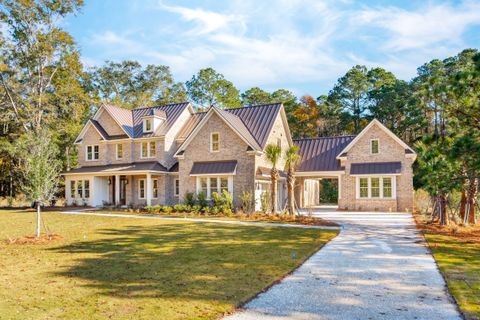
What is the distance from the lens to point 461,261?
35.2ft

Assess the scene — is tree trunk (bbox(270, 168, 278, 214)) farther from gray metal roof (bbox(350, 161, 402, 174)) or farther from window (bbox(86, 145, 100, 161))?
window (bbox(86, 145, 100, 161))

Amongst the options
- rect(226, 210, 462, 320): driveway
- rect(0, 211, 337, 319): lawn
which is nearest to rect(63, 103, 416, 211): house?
rect(0, 211, 337, 319): lawn

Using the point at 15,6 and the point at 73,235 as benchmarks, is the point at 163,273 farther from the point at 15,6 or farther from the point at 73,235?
the point at 15,6

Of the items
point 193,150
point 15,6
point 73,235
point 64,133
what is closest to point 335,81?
point 193,150

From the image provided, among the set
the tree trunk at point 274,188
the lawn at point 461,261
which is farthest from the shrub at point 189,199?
the lawn at point 461,261

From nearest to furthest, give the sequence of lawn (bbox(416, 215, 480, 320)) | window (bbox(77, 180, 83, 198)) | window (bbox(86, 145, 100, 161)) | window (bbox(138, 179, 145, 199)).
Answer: lawn (bbox(416, 215, 480, 320)), window (bbox(138, 179, 145, 199)), window (bbox(77, 180, 83, 198)), window (bbox(86, 145, 100, 161))

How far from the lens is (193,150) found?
29.8 metres

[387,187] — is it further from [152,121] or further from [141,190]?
[141,190]

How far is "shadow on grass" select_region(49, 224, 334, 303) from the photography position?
7.93 metres

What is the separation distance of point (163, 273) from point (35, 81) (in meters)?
34.3

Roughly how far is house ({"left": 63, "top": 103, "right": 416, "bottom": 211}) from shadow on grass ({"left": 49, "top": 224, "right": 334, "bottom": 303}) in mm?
11401

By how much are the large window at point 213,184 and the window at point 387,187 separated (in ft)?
35.7

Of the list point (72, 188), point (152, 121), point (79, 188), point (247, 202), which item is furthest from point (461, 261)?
point (72, 188)

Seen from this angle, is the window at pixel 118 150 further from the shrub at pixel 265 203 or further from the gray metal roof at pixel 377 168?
the gray metal roof at pixel 377 168
